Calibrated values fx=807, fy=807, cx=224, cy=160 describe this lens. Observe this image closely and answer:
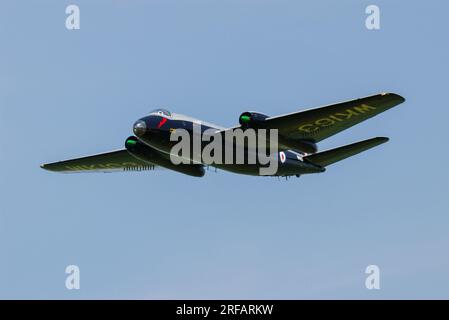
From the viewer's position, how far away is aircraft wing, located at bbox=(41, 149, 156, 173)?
148 ft

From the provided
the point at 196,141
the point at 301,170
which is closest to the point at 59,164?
the point at 196,141

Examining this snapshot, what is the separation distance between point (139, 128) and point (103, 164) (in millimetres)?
8661

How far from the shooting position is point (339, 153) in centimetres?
4197

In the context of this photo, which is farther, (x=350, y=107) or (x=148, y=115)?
(x=148, y=115)

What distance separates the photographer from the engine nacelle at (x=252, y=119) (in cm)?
3675

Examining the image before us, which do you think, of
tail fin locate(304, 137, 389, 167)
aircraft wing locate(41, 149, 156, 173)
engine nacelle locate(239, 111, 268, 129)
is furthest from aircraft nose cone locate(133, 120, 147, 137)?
tail fin locate(304, 137, 389, 167)

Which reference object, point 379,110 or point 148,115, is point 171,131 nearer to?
point 148,115

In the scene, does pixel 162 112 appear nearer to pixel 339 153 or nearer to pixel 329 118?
pixel 329 118

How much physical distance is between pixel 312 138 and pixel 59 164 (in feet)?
52.3

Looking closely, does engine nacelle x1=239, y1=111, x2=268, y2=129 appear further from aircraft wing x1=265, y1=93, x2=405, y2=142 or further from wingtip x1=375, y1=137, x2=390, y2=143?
wingtip x1=375, y1=137, x2=390, y2=143

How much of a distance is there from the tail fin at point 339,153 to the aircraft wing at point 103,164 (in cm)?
940

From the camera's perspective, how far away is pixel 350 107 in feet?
117

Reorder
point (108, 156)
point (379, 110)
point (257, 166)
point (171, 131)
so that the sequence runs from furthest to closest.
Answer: point (108, 156)
point (257, 166)
point (171, 131)
point (379, 110)

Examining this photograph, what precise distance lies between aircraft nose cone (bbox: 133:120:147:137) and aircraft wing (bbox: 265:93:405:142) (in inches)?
231
